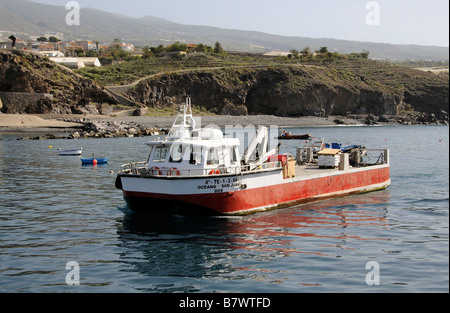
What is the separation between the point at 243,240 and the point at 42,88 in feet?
341

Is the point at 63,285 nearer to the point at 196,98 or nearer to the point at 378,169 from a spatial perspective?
the point at 378,169

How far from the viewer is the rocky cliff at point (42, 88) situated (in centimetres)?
11319

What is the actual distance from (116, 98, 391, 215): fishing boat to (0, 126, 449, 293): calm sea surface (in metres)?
0.75

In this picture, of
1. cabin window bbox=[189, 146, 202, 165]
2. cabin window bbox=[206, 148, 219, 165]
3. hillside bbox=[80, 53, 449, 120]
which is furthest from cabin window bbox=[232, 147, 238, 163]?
hillside bbox=[80, 53, 449, 120]

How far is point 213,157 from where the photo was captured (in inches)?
1060

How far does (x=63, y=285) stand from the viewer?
17422 millimetres

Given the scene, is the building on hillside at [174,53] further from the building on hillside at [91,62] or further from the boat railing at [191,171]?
the boat railing at [191,171]

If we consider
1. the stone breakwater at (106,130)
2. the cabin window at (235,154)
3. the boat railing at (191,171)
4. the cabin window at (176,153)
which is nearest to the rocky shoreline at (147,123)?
the stone breakwater at (106,130)

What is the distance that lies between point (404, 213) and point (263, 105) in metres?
130

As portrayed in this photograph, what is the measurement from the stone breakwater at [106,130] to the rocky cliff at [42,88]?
944 cm

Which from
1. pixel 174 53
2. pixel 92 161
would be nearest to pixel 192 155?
pixel 92 161

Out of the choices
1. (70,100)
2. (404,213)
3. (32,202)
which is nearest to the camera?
(404,213)

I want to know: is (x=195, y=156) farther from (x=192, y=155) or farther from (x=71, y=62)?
(x=71, y=62)

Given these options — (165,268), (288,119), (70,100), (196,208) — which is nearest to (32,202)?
(196,208)
